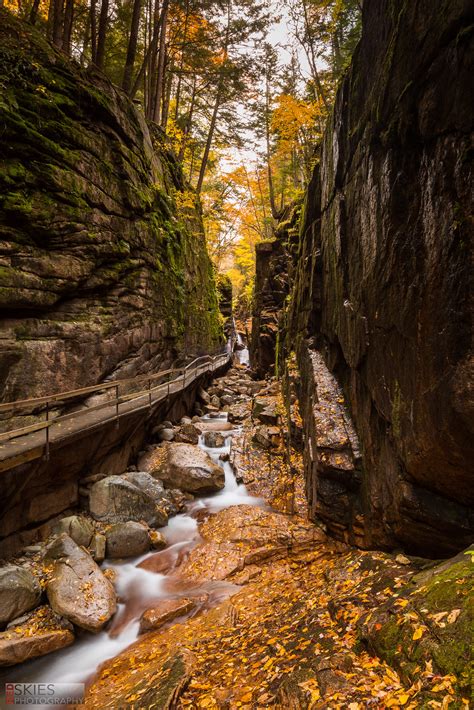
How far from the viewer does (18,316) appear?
7148 mm

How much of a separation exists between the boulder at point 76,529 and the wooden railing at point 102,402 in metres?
1.66

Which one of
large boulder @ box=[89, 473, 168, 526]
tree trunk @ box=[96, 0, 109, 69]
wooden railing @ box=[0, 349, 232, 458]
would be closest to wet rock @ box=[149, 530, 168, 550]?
large boulder @ box=[89, 473, 168, 526]

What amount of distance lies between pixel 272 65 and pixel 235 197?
8418 millimetres

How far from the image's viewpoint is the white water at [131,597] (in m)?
4.71

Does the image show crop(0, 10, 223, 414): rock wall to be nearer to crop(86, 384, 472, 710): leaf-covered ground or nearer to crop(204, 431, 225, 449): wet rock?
crop(204, 431, 225, 449): wet rock

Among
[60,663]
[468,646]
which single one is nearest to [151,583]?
[60,663]

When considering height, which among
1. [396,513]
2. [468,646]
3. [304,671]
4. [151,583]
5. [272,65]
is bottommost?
[151,583]

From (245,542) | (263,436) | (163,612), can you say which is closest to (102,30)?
(263,436)

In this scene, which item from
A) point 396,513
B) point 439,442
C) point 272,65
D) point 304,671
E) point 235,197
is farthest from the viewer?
point 235,197

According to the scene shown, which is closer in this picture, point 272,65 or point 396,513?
point 396,513

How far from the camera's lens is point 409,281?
160 inches

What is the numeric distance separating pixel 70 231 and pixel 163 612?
331 inches

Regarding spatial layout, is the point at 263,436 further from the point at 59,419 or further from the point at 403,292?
the point at 403,292

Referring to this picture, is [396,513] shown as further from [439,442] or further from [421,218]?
[421,218]
